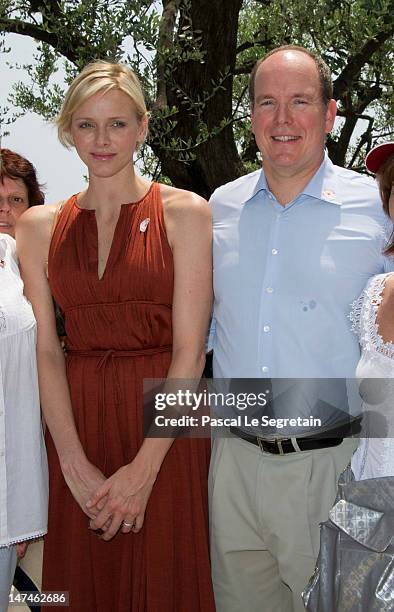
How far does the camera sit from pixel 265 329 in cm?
341

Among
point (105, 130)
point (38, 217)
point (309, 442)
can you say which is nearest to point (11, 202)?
point (38, 217)

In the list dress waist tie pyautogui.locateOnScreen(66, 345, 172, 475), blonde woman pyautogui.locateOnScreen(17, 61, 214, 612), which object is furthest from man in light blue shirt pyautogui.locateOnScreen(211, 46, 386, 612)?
dress waist tie pyautogui.locateOnScreen(66, 345, 172, 475)

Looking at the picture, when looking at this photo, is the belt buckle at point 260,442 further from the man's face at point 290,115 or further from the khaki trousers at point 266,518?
the man's face at point 290,115

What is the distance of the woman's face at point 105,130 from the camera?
3.54 m

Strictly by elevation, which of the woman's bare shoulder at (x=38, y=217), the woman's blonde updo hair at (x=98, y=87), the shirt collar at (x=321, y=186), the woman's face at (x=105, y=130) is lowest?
the woman's bare shoulder at (x=38, y=217)

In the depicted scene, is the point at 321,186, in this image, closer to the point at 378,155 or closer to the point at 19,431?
the point at 378,155

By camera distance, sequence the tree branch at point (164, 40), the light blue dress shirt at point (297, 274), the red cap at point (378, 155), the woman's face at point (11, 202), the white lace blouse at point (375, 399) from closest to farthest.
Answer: the white lace blouse at point (375, 399), the red cap at point (378, 155), the light blue dress shirt at point (297, 274), the woman's face at point (11, 202), the tree branch at point (164, 40)

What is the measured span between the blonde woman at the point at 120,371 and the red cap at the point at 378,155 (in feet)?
2.29

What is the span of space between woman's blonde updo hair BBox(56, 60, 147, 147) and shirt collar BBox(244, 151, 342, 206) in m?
0.52

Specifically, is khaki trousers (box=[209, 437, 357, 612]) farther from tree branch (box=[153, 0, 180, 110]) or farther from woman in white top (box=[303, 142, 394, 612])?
tree branch (box=[153, 0, 180, 110])

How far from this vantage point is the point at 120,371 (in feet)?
11.5

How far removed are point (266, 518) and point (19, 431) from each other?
0.96 metres

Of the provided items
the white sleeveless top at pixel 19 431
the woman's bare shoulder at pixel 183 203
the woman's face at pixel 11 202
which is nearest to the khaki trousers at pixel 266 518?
the white sleeveless top at pixel 19 431

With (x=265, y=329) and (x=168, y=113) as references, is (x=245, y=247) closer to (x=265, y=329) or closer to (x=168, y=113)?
(x=265, y=329)
